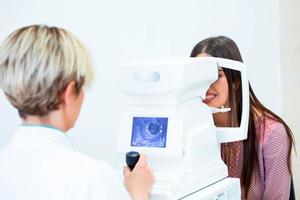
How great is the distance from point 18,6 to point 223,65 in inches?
44.0

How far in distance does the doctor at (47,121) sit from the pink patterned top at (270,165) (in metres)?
0.68

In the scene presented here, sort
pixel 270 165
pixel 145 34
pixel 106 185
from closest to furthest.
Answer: pixel 106 185
pixel 270 165
pixel 145 34

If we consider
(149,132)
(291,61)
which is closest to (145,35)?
(291,61)

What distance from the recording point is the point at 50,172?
807 millimetres

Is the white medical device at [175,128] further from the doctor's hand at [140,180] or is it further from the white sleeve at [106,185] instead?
the white sleeve at [106,185]

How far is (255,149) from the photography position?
1453 millimetres

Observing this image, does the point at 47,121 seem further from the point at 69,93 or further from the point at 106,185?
the point at 106,185

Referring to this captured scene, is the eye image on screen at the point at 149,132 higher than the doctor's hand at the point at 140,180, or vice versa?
the eye image on screen at the point at 149,132

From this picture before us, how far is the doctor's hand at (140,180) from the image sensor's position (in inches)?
36.3

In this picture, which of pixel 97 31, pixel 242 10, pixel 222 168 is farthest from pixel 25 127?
pixel 242 10

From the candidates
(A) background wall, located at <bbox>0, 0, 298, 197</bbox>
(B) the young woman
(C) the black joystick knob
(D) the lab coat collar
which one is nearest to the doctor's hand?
(C) the black joystick knob

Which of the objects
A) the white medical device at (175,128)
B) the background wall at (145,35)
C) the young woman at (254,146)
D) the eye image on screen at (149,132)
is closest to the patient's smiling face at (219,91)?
the young woman at (254,146)

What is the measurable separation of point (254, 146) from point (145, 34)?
809 mm

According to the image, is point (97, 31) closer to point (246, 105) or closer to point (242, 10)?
point (242, 10)
